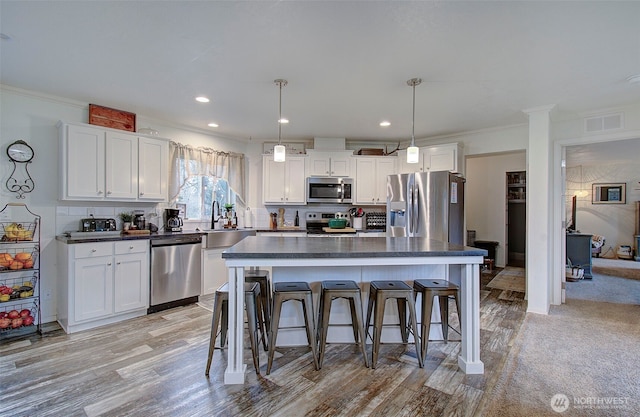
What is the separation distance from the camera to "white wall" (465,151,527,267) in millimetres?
6434

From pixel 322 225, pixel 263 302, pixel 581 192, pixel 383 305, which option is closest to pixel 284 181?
pixel 322 225

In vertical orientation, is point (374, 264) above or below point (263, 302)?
above

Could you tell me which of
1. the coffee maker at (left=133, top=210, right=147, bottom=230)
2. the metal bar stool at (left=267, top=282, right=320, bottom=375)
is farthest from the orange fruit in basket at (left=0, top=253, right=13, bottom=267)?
the metal bar stool at (left=267, top=282, right=320, bottom=375)

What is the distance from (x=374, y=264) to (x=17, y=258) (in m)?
3.47

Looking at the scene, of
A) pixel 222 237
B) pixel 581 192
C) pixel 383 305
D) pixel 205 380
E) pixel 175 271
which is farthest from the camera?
pixel 581 192

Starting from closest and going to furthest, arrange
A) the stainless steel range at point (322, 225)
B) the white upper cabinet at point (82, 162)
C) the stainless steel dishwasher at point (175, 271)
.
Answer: the white upper cabinet at point (82, 162) < the stainless steel dishwasher at point (175, 271) < the stainless steel range at point (322, 225)

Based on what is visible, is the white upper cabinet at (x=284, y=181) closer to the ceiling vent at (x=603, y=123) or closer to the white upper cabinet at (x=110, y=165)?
the white upper cabinet at (x=110, y=165)

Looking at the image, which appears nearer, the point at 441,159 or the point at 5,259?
the point at 5,259

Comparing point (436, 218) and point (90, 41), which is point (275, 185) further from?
point (90, 41)

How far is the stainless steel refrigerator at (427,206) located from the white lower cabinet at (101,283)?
11.3 feet

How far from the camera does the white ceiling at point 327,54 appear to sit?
189 cm

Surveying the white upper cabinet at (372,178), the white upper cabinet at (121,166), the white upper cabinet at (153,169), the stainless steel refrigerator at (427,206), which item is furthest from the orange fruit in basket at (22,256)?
the stainless steel refrigerator at (427,206)

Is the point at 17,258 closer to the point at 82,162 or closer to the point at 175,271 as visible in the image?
the point at 82,162

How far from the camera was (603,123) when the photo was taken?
365 cm
